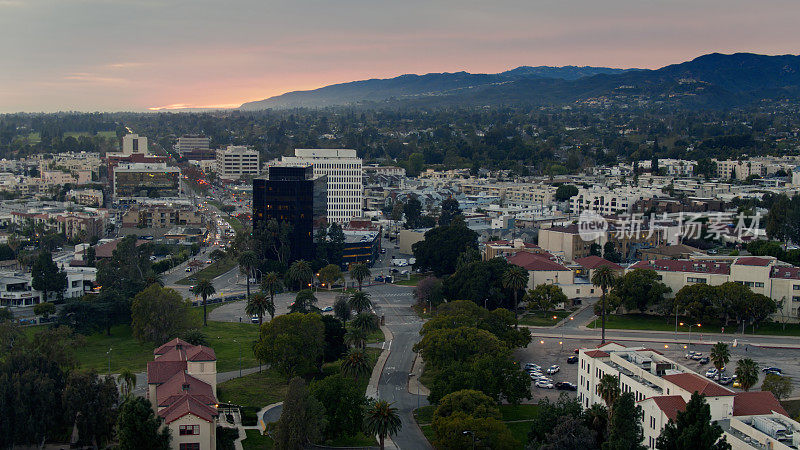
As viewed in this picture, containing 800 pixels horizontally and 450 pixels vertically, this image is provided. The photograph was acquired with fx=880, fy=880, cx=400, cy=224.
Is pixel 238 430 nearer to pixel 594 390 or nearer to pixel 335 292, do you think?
pixel 594 390

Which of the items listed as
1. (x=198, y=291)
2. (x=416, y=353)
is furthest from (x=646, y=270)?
(x=198, y=291)

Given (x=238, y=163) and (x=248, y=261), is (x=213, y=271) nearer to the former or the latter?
(x=248, y=261)

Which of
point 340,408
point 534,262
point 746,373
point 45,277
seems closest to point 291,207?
point 45,277

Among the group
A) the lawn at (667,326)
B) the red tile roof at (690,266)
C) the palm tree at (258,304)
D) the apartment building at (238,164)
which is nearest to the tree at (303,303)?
the palm tree at (258,304)

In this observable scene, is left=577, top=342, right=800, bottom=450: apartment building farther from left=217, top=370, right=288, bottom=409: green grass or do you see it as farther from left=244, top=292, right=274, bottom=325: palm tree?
left=244, top=292, right=274, bottom=325: palm tree

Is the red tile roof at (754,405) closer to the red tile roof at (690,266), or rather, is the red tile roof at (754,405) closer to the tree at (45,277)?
the red tile roof at (690,266)
